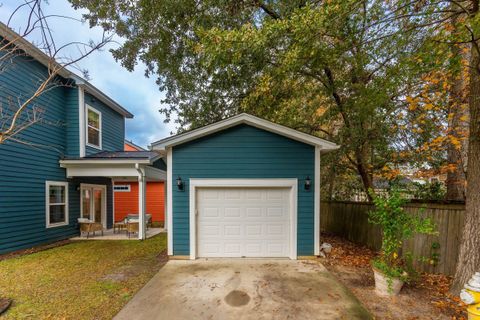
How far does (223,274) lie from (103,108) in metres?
9.37

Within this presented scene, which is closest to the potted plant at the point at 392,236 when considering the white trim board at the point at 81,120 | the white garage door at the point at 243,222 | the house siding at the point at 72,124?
the white garage door at the point at 243,222

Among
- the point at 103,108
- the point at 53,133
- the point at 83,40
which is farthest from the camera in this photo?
the point at 103,108

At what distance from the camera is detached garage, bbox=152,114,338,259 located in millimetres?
6223

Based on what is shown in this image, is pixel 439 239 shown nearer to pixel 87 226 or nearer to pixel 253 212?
pixel 253 212

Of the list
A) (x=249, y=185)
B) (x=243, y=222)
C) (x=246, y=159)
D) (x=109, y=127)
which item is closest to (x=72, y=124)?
(x=109, y=127)

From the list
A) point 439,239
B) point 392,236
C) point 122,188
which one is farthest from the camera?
point 122,188

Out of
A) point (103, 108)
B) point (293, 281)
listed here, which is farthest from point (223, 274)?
point (103, 108)

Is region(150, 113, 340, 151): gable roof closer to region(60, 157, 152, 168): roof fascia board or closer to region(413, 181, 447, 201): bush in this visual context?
region(60, 157, 152, 168): roof fascia board

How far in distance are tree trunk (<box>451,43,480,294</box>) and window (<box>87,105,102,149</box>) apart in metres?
11.5

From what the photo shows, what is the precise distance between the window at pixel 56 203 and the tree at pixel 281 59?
5.11 m

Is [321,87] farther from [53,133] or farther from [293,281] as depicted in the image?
[53,133]

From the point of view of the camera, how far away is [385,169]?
7.74 m

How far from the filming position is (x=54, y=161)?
847 centimetres

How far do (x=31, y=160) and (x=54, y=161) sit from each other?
0.88 m
